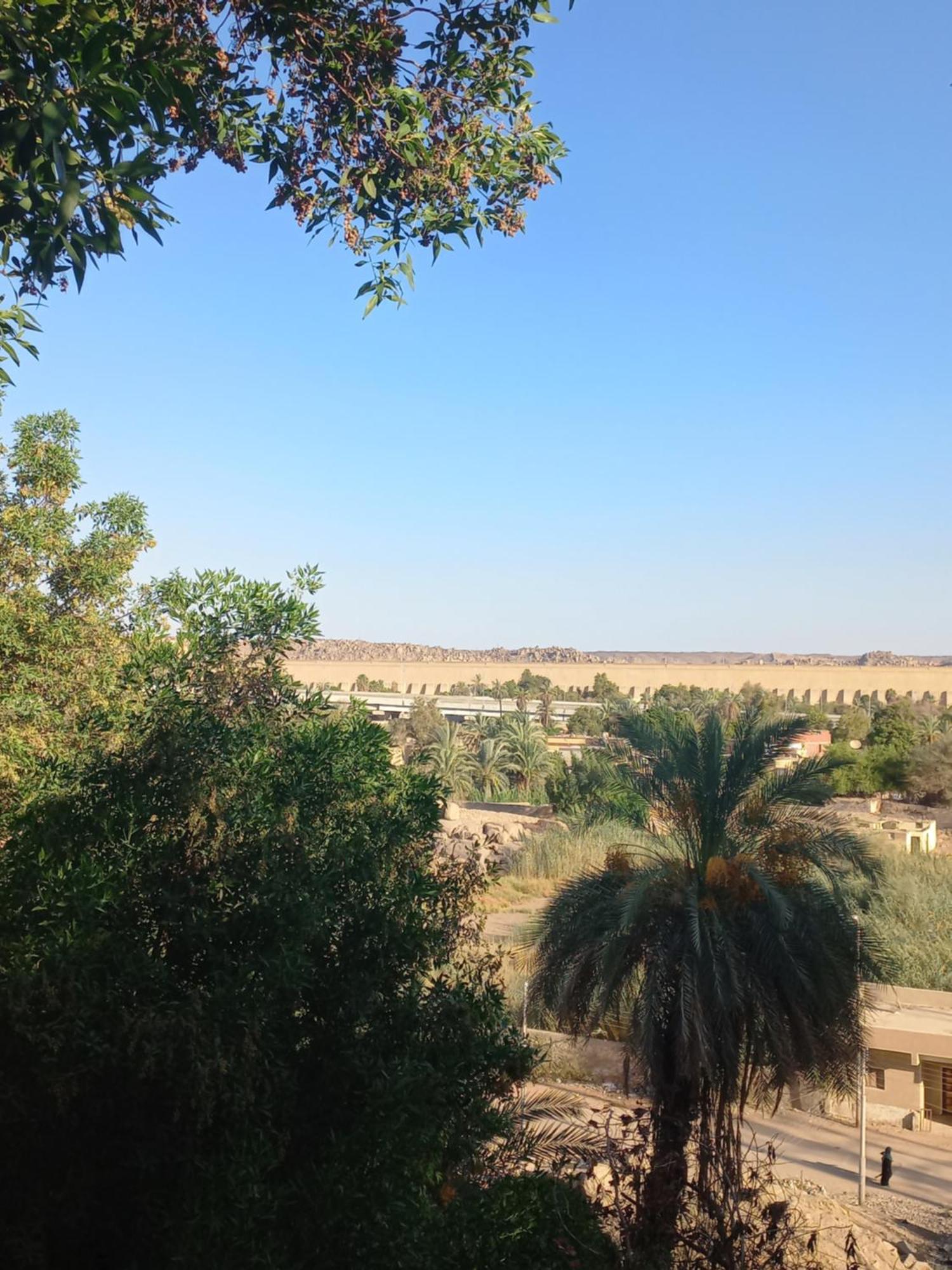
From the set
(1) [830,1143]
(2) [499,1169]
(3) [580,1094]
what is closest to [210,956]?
(2) [499,1169]

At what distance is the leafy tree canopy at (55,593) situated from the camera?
8.51 m

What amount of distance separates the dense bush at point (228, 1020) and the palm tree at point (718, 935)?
3165mm

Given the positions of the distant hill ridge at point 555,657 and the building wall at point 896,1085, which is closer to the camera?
the building wall at point 896,1085

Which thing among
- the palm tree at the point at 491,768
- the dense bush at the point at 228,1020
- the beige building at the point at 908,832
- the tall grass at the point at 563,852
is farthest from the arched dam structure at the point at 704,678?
the dense bush at the point at 228,1020

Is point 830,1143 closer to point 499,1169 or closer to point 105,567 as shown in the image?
point 499,1169

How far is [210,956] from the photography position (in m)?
5.22

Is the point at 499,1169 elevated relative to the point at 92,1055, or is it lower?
lower

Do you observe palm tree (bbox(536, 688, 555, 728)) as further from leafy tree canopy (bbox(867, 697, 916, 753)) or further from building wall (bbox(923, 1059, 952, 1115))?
building wall (bbox(923, 1059, 952, 1115))

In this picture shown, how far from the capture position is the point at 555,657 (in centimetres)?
14850

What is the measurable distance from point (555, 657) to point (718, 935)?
140 metres

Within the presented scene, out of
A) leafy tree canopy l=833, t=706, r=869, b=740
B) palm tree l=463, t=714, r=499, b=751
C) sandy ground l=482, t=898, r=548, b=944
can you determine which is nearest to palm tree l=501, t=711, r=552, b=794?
palm tree l=463, t=714, r=499, b=751

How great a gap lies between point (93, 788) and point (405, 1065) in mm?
2214

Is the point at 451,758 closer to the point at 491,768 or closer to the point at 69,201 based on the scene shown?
the point at 491,768

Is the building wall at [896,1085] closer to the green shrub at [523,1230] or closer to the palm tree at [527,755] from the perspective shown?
the green shrub at [523,1230]
